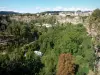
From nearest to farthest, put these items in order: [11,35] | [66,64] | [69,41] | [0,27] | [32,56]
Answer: [66,64]
[32,56]
[69,41]
[11,35]
[0,27]

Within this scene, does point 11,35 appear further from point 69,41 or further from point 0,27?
point 69,41

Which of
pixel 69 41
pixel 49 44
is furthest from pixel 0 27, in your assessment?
pixel 69 41

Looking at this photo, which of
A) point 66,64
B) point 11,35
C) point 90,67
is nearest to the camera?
point 66,64

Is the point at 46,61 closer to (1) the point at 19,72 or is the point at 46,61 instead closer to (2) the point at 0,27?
(1) the point at 19,72

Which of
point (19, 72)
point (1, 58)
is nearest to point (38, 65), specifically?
point (19, 72)

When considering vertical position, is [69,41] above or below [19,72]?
above

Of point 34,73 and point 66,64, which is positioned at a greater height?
point 66,64

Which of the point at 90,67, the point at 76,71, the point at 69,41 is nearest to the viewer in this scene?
the point at 76,71

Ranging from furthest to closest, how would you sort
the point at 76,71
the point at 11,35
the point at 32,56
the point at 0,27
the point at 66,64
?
the point at 0,27, the point at 11,35, the point at 32,56, the point at 76,71, the point at 66,64

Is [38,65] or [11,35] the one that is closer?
[38,65]
